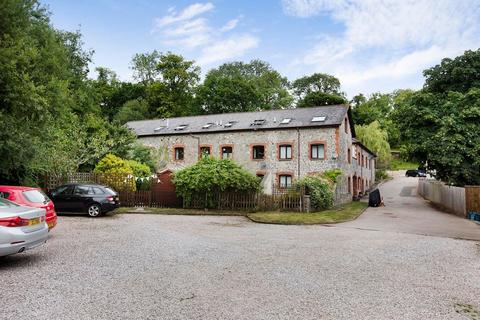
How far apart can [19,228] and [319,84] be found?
202 ft

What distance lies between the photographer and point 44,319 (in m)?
4.66

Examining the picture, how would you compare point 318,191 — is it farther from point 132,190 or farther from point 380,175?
point 380,175

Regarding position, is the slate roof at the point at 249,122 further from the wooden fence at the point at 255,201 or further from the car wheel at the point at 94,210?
the car wheel at the point at 94,210

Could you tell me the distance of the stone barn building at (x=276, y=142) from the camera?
90.4 ft

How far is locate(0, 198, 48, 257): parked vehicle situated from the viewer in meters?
6.71

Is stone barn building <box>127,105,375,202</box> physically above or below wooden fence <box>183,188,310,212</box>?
above

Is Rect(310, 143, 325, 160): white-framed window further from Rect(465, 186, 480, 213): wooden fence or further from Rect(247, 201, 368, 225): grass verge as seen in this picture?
Rect(465, 186, 480, 213): wooden fence

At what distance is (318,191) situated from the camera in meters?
19.4

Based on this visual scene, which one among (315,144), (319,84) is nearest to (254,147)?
(315,144)

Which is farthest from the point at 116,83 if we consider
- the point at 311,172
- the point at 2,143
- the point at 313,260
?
the point at 313,260

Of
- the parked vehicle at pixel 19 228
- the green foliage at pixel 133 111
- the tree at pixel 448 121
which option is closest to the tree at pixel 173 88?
the green foliage at pixel 133 111

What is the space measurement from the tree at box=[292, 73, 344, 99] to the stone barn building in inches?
1160

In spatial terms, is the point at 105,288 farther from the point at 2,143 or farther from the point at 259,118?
the point at 259,118

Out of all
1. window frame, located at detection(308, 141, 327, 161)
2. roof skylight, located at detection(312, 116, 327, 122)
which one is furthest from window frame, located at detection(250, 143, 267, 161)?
roof skylight, located at detection(312, 116, 327, 122)
